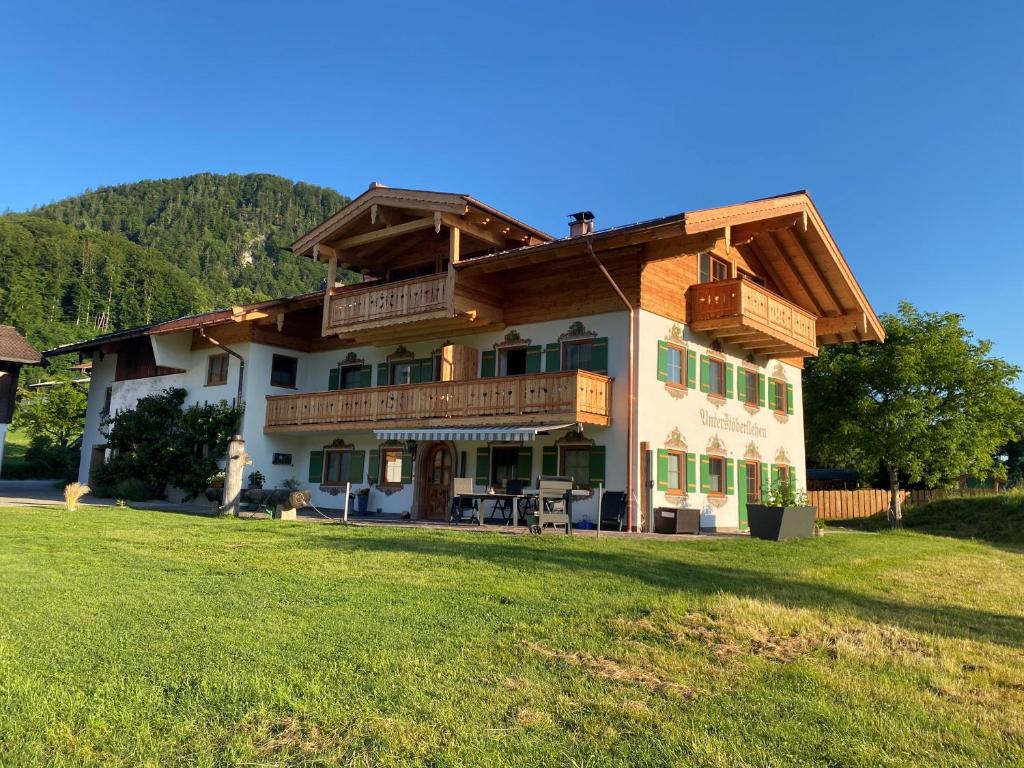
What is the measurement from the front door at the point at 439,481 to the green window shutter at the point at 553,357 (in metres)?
3.45

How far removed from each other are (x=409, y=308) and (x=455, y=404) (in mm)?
2688

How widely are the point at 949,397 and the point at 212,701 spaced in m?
28.6

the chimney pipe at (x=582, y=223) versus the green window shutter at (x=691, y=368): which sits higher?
the chimney pipe at (x=582, y=223)

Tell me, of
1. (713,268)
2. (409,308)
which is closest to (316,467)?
(409,308)

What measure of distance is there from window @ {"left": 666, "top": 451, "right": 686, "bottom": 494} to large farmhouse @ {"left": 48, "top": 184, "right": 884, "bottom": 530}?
4cm

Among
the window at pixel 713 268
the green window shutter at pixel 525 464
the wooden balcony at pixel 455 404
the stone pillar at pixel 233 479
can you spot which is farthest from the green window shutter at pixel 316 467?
the window at pixel 713 268

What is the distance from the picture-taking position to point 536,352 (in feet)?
60.7

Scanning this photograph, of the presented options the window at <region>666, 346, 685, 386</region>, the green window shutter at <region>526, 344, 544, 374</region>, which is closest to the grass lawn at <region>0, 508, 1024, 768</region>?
the window at <region>666, 346, 685, 386</region>

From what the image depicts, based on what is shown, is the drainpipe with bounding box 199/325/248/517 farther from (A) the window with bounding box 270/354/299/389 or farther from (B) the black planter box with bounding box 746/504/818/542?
(B) the black planter box with bounding box 746/504/818/542

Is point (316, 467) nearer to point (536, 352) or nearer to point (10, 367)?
point (536, 352)

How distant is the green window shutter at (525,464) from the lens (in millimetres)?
17922

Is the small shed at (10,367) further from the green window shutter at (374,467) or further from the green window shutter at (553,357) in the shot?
the green window shutter at (553,357)

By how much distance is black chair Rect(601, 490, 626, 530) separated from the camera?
1599 cm

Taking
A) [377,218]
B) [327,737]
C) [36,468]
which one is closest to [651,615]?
[327,737]
